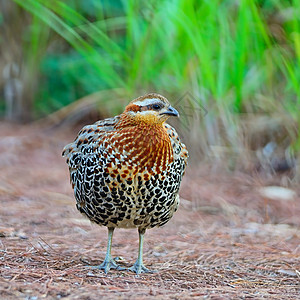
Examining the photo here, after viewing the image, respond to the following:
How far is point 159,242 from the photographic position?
458cm

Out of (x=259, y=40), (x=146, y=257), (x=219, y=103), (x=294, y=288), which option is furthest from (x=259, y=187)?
(x=294, y=288)

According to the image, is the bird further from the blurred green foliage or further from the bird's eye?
the blurred green foliage

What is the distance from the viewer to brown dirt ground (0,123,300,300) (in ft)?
10.4

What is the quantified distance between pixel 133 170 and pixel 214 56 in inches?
115

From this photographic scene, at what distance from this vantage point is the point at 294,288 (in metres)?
3.46

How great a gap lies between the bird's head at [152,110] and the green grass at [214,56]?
178cm

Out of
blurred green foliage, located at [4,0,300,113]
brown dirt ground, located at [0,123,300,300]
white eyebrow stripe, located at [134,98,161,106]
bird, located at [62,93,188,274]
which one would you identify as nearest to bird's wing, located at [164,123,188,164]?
bird, located at [62,93,188,274]

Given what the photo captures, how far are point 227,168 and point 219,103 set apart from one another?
709 millimetres

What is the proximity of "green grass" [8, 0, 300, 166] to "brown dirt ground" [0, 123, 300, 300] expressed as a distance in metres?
0.75

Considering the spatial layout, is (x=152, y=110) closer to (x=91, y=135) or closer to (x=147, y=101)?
(x=147, y=101)

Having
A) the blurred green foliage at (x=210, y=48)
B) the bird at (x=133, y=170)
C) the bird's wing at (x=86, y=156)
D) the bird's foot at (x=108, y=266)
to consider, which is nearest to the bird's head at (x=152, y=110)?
the bird at (x=133, y=170)

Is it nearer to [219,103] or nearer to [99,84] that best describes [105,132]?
[219,103]

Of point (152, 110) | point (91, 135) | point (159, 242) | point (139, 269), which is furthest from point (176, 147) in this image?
point (159, 242)

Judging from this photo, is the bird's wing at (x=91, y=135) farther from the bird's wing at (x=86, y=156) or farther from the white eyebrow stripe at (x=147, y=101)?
the white eyebrow stripe at (x=147, y=101)
